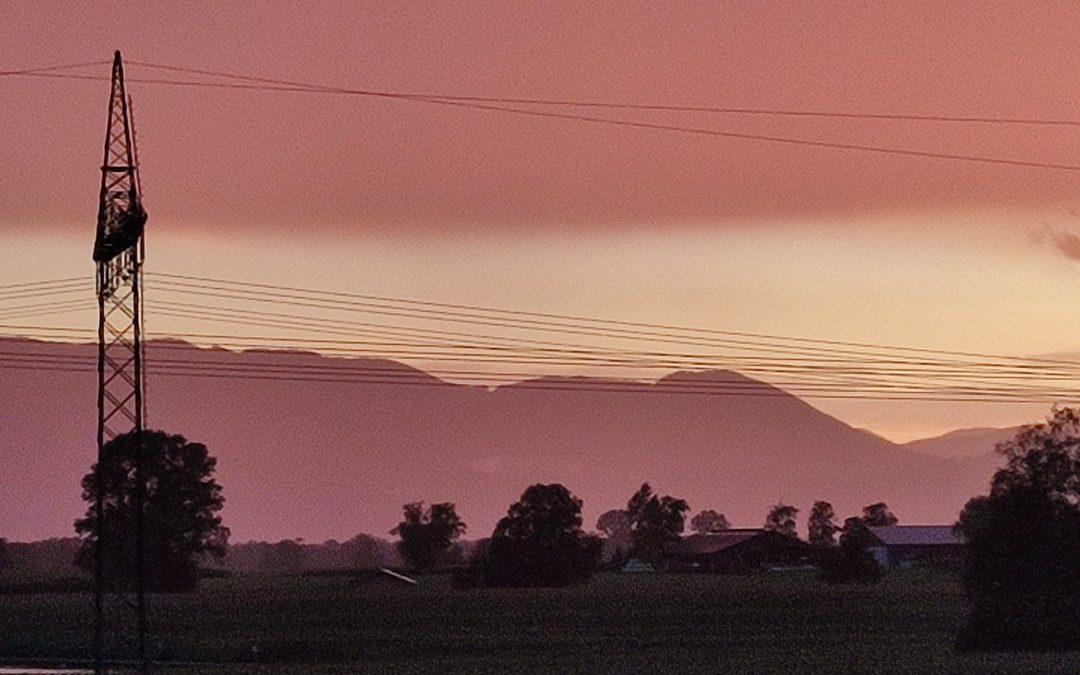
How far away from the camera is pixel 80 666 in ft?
413

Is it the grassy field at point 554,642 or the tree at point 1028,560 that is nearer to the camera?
the grassy field at point 554,642

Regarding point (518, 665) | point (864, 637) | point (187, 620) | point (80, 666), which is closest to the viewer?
point (518, 665)

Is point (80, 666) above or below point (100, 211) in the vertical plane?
below

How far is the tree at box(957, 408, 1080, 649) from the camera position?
134625 millimetres

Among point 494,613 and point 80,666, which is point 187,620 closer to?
point 494,613

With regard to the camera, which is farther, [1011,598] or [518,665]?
[1011,598]

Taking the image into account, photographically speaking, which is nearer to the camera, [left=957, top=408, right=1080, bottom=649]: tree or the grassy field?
the grassy field

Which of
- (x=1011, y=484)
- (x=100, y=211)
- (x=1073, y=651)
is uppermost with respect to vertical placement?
(x=100, y=211)

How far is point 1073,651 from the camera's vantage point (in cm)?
13088

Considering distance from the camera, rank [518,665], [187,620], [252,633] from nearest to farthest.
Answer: [518,665] < [252,633] < [187,620]

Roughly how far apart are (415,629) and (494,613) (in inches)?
1126

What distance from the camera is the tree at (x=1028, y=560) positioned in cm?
13462

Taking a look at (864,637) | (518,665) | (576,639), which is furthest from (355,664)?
(864,637)

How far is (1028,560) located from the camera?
137 metres
